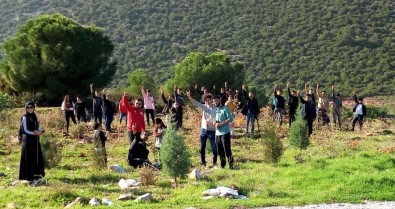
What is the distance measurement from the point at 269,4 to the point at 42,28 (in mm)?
29620

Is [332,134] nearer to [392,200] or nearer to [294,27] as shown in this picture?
[392,200]

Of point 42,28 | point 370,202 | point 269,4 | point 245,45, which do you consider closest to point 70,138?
point 370,202

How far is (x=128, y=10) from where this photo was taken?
66.8 metres

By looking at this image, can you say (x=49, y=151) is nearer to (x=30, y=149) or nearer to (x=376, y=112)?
(x=30, y=149)

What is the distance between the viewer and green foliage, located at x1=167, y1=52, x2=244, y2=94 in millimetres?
43969

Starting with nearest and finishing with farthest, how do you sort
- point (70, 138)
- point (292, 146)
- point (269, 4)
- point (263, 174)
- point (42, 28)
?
point (263, 174) → point (292, 146) → point (70, 138) → point (42, 28) → point (269, 4)

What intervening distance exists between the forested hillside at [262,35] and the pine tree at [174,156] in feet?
126

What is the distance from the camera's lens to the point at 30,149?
39.4 feet

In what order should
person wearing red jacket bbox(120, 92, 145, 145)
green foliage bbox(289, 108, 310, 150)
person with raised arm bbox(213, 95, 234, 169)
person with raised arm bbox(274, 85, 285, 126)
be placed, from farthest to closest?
person with raised arm bbox(274, 85, 285, 126) < green foliage bbox(289, 108, 310, 150) < person wearing red jacket bbox(120, 92, 145, 145) < person with raised arm bbox(213, 95, 234, 169)

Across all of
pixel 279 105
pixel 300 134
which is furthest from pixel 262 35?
pixel 300 134

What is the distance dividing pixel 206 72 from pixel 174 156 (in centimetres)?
3240

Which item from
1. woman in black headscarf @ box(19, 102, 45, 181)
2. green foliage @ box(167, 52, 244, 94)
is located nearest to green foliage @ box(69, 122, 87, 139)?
woman in black headscarf @ box(19, 102, 45, 181)

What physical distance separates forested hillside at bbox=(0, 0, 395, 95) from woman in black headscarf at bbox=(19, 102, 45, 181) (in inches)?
1525

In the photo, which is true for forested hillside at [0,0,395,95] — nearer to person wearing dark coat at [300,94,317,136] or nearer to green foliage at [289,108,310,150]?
person wearing dark coat at [300,94,317,136]
